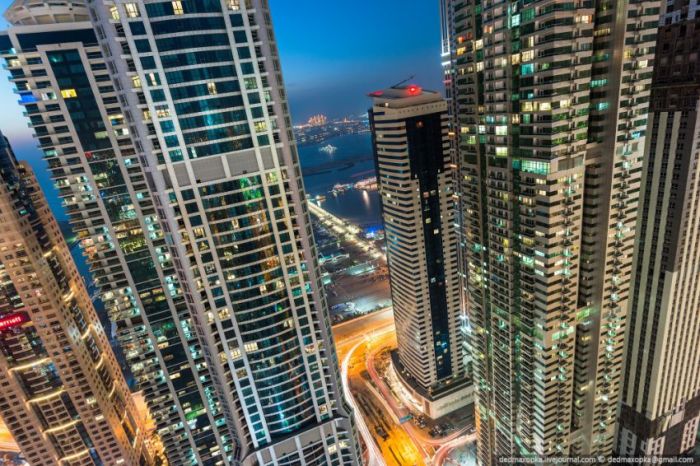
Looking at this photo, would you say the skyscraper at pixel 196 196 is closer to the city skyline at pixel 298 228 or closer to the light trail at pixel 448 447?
the city skyline at pixel 298 228

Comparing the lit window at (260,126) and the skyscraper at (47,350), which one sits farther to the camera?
the skyscraper at (47,350)

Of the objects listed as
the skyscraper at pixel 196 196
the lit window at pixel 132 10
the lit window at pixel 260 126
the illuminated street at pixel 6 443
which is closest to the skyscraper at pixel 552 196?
the skyscraper at pixel 196 196

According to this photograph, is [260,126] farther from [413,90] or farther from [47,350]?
[47,350]

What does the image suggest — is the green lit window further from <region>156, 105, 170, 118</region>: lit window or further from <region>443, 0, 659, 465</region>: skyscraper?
<region>156, 105, 170, 118</region>: lit window

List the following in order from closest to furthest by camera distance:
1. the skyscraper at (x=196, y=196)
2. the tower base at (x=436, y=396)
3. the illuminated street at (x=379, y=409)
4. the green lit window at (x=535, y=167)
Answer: the skyscraper at (x=196, y=196) → the green lit window at (x=535, y=167) → the illuminated street at (x=379, y=409) → the tower base at (x=436, y=396)

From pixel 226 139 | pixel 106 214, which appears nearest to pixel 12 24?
pixel 106 214

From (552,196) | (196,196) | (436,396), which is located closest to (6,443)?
(196,196)
